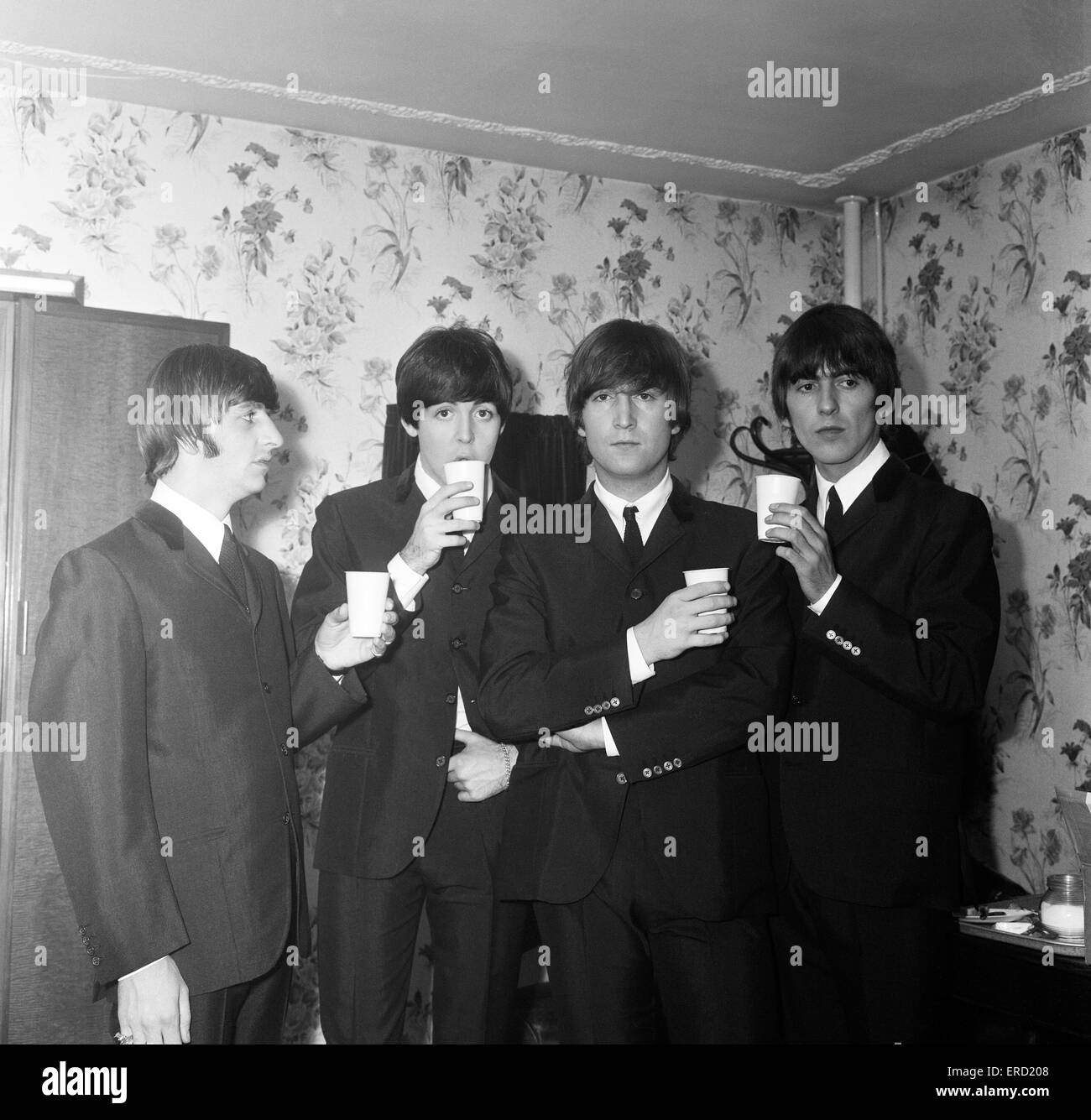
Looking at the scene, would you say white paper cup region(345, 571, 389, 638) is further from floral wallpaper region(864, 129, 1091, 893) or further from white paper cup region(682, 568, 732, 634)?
floral wallpaper region(864, 129, 1091, 893)

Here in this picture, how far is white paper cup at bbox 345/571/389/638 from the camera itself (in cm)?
184

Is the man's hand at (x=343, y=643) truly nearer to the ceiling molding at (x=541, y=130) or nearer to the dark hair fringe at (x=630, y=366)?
the dark hair fringe at (x=630, y=366)

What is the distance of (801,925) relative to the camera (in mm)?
1976

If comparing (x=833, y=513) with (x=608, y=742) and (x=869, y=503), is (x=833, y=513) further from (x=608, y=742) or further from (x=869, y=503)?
(x=608, y=742)

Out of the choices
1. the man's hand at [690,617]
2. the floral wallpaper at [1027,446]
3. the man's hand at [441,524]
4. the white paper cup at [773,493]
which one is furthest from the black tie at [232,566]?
the floral wallpaper at [1027,446]

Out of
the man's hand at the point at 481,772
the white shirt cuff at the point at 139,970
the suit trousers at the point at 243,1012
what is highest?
the man's hand at the point at 481,772

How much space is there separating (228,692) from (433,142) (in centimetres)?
190

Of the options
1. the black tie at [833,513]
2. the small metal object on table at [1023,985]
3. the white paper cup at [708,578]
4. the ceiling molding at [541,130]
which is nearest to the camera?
the white paper cup at [708,578]

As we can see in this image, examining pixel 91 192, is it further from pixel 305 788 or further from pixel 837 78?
pixel 837 78

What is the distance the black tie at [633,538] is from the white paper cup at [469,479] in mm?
235

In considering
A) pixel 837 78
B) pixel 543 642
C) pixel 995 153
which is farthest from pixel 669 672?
pixel 995 153

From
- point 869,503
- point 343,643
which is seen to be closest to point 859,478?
point 869,503

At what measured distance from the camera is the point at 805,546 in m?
1.84

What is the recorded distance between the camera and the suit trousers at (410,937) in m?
1.99
